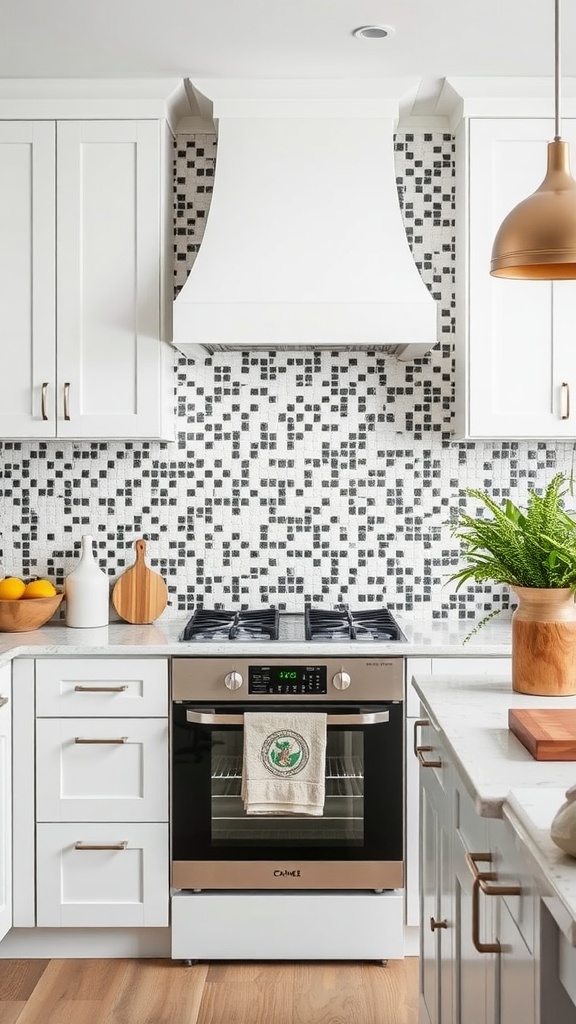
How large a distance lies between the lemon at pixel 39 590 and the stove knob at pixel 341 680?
3.54ft

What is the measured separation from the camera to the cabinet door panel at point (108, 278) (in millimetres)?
3186

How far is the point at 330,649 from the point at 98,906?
1.07 meters

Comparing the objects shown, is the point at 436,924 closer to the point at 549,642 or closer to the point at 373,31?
the point at 549,642

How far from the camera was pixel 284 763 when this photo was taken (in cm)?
291

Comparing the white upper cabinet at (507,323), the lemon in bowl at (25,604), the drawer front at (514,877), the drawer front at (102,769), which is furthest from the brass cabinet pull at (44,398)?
the drawer front at (514,877)

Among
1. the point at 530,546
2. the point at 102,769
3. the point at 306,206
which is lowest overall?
the point at 102,769

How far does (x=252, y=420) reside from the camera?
354 centimetres

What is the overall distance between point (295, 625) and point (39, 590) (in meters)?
0.89

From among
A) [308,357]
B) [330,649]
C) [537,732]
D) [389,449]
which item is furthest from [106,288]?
[537,732]

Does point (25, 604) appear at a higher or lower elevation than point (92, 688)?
higher

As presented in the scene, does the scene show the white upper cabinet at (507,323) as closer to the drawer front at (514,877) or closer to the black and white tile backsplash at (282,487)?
the black and white tile backsplash at (282,487)

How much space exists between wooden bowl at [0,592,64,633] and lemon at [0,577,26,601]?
1.0 inches

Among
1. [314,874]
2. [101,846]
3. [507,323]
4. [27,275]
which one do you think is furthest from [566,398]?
[101,846]

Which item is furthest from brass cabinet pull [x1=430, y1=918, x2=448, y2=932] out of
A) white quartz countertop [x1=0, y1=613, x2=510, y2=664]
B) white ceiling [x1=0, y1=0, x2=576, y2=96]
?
white ceiling [x1=0, y1=0, x2=576, y2=96]
